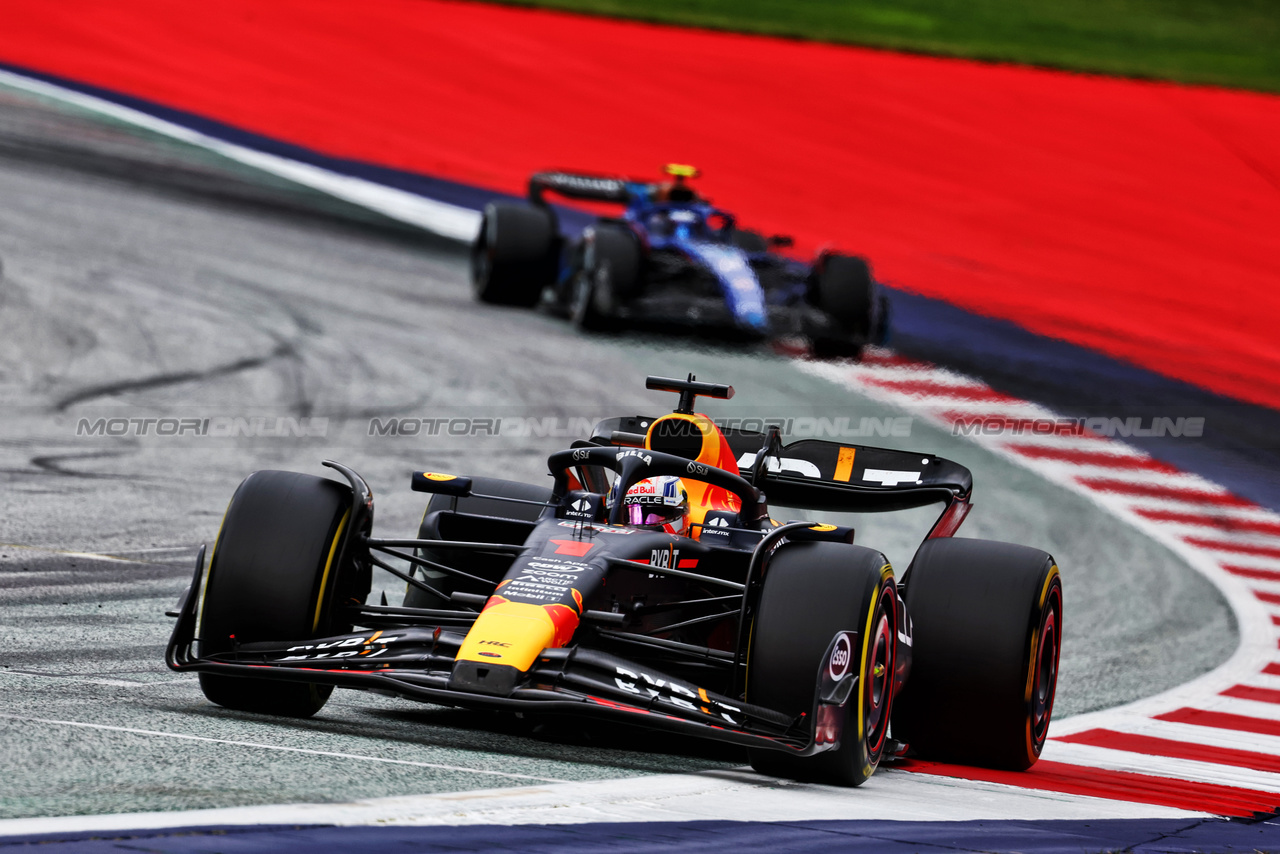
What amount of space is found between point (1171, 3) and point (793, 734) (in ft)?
108

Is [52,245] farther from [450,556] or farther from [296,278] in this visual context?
[450,556]

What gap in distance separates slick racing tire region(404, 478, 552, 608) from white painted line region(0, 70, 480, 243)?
13755 mm

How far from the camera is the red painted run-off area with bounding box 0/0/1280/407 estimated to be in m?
21.4

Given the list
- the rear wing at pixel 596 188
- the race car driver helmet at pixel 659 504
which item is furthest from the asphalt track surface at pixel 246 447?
the rear wing at pixel 596 188

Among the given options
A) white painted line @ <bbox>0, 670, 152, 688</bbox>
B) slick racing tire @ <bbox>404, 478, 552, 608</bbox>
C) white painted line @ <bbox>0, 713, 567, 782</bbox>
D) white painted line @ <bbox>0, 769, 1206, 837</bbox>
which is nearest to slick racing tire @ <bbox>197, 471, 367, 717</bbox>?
white painted line @ <bbox>0, 670, 152, 688</bbox>

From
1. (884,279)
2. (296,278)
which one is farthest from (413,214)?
(884,279)

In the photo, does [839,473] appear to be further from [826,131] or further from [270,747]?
[826,131]

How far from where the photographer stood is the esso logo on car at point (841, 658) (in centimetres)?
602

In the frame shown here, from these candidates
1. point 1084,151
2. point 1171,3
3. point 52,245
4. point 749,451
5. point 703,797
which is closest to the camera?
point 703,797

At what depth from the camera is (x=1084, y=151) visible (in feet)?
86.4

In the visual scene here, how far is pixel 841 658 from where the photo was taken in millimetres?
6074

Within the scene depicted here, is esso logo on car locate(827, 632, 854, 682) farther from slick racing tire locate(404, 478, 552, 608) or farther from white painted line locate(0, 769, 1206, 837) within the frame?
slick racing tire locate(404, 478, 552, 608)

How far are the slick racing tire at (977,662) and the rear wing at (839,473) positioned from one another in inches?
43.5

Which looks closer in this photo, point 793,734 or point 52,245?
point 793,734
